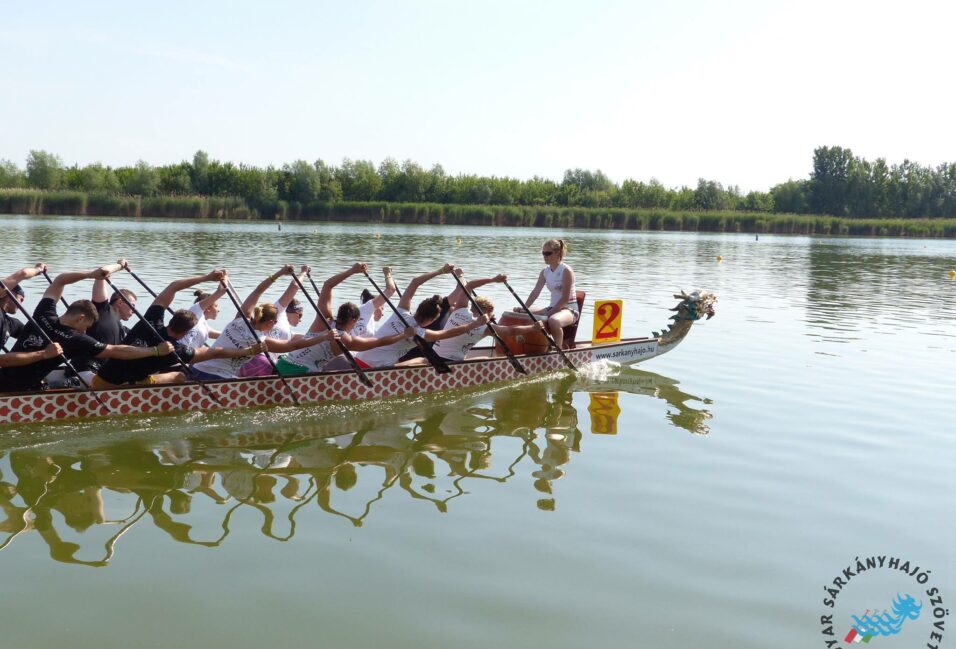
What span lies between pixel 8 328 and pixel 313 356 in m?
3.02

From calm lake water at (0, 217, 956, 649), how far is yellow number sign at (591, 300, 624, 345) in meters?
0.48

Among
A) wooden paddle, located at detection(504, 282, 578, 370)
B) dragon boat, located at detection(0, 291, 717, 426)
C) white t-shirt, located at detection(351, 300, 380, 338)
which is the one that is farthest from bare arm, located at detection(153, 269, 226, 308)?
wooden paddle, located at detection(504, 282, 578, 370)

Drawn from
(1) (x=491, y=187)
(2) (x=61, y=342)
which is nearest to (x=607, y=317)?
(2) (x=61, y=342)

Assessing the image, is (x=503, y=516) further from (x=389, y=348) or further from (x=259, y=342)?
(x=389, y=348)

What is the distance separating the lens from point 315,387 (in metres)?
8.70

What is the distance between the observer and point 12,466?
6441mm

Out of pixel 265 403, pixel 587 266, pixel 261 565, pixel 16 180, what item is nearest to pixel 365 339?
pixel 265 403

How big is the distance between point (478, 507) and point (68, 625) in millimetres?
2800

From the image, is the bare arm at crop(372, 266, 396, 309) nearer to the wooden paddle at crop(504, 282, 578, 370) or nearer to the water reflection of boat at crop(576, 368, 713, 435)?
the wooden paddle at crop(504, 282, 578, 370)

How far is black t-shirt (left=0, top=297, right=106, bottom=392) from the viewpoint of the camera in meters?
7.11

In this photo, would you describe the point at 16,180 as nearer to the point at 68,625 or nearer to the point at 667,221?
the point at 667,221

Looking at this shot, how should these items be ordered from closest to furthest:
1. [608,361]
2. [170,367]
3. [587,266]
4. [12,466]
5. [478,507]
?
[478,507]
[12,466]
[170,367]
[608,361]
[587,266]

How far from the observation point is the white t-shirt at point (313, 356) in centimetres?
909

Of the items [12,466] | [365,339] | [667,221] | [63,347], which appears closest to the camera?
[12,466]
